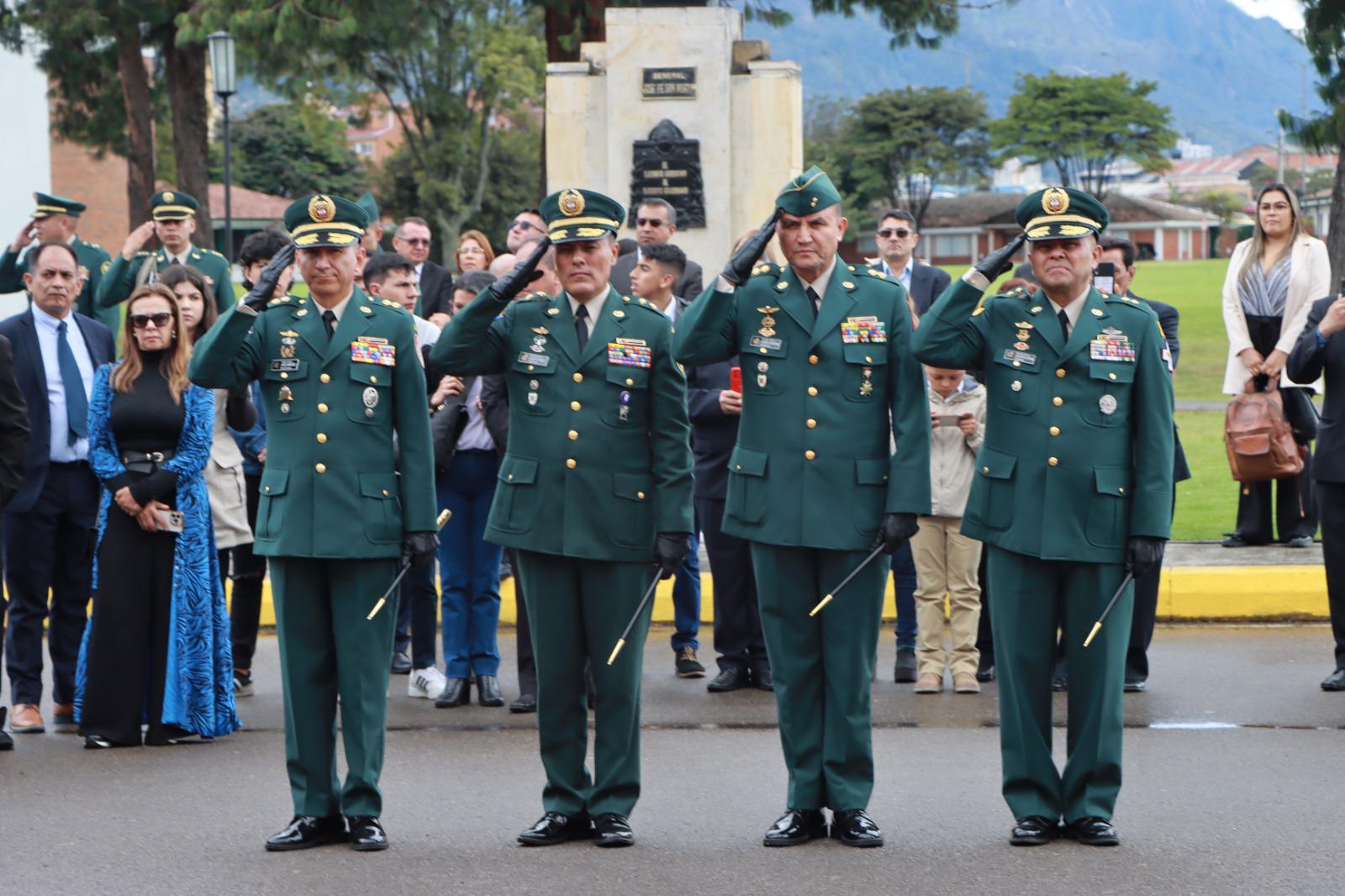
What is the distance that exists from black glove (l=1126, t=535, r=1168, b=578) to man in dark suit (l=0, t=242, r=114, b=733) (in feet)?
15.8

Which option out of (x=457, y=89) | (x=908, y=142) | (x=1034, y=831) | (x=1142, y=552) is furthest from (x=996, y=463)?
(x=908, y=142)

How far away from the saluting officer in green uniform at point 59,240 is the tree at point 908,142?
71066mm

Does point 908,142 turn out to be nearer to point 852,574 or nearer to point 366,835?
point 852,574

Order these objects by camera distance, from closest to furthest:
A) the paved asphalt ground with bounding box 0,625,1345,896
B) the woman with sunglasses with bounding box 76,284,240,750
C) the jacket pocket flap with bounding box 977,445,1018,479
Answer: the paved asphalt ground with bounding box 0,625,1345,896, the jacket pocket flap with bounding box 977,445,1018,479, the woman with sunglasses with bounding box 76,284,240,750

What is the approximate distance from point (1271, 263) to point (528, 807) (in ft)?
22.1

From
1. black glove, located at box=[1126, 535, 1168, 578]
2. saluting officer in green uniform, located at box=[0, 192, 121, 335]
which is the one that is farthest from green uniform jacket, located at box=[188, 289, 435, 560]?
saluting officer in green uniform, located at box=[0, 192, 121, 335]

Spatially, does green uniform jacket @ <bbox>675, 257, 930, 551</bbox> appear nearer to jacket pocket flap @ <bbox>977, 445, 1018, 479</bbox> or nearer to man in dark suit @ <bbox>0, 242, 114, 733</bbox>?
jacket pocket flap @ <bbox>977, 445, 1018, 479</bbox>

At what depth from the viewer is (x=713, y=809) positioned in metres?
A: 6.71

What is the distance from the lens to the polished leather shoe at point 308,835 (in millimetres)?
6180

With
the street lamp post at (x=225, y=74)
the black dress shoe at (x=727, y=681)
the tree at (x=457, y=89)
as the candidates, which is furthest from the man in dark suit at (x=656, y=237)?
the tree at (x=457, y=89)

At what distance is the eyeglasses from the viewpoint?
799 centimetres

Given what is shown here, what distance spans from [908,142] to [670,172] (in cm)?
7189

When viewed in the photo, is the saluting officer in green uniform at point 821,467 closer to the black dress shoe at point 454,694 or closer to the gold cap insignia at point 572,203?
the gold cap insignia at point 572,203

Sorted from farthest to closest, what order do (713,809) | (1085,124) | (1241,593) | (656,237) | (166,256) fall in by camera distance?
1. (1085,124)
2. (166,256)
3. (1241,593)
4. (656,237)
5. (713,809)
